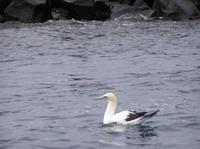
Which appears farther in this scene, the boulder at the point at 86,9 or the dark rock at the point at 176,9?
the boulder at the point at 86,9

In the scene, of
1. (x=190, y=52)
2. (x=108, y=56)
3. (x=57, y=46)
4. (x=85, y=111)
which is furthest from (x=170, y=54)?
(x=85, y=111)

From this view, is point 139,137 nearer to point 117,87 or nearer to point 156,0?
point 117,87

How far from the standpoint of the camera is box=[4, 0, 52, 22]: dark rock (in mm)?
44375

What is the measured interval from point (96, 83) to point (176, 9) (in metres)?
21.1

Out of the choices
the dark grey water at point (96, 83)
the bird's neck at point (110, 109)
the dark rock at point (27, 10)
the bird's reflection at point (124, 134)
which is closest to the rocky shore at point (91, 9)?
the dark rock at point (27, 10)

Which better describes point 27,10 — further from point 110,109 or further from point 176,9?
point 110,109

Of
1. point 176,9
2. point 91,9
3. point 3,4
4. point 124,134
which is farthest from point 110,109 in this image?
point 3,4

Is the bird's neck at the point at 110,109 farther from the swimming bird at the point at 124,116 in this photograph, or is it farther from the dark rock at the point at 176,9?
the dark rock at the point at 176,9

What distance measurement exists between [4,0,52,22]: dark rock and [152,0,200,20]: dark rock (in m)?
8.15

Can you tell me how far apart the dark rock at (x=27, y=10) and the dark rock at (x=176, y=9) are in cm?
815

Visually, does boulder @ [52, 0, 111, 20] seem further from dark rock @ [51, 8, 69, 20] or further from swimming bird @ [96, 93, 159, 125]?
swimming bird @ [96, 93, 159, 125]

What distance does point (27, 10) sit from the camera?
45031 mm

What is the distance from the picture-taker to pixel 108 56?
98.4 ft

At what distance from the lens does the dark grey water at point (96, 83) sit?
1591cm
